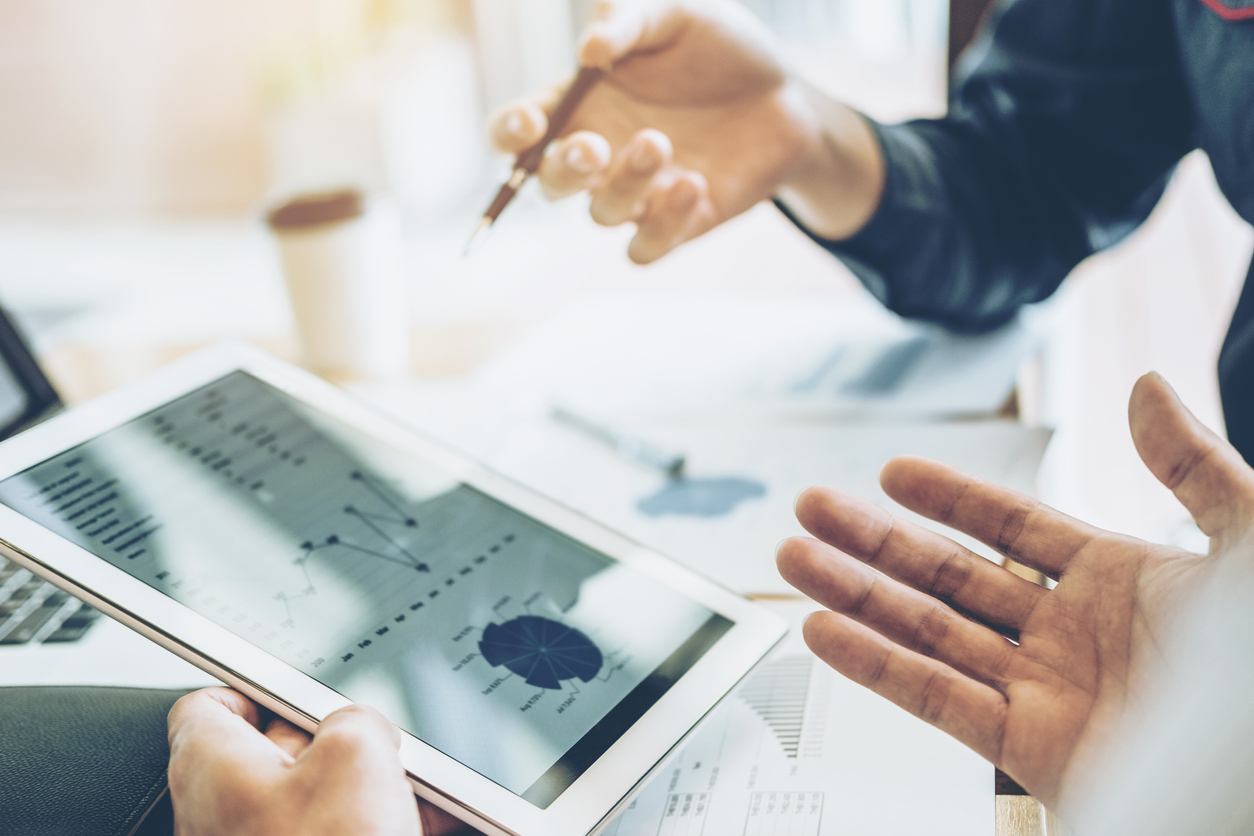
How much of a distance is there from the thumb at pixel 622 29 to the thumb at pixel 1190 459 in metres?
0.40

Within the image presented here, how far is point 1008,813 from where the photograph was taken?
0.39 meters

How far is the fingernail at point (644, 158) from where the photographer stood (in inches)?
24.1

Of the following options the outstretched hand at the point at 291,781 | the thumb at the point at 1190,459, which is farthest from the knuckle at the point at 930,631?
the outstretched hand at the point at 291,781

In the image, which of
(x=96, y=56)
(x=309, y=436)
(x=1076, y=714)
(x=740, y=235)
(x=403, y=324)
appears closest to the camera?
(x=1076, y=714)

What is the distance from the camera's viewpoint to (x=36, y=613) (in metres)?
0.52

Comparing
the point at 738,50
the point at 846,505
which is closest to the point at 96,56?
the point at 738,50

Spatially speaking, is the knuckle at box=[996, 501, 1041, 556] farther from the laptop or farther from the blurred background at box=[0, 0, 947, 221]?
the blurred background at box=[0, 0, 947, 221]

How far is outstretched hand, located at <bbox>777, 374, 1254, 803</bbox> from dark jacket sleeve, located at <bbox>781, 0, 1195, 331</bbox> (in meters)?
0.41

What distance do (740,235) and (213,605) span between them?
91cm

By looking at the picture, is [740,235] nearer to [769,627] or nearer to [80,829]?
[769,627]

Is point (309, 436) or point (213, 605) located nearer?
point (213, 605)

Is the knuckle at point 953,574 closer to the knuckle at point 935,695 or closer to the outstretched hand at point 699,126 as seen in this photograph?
the knuckle at point 935,695

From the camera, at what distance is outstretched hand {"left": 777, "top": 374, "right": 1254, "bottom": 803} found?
14.2 inches

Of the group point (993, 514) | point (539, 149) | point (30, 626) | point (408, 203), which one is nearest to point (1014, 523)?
point (993, 514)
